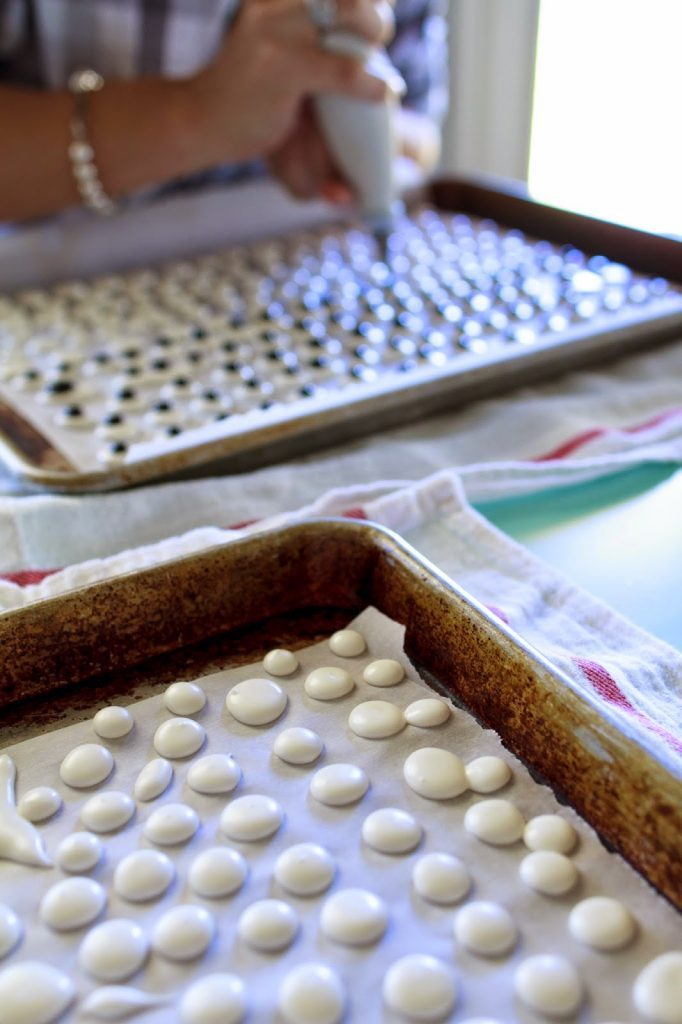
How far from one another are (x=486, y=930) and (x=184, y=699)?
0.12 metres

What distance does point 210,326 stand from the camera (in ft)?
2.00

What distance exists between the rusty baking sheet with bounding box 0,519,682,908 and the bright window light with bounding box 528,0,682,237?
1.02 metres

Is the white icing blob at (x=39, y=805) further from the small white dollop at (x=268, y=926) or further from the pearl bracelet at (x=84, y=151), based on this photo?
the pearl bracelet at (x=84, y=151)

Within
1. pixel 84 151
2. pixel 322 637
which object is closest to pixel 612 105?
pixel 84 151

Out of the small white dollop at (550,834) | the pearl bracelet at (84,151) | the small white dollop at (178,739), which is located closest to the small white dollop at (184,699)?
the small white dollop at (178,739)

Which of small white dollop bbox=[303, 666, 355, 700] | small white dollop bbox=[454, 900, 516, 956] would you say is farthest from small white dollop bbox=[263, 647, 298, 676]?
small white dollop bbox=[454, 900, 516, 956]

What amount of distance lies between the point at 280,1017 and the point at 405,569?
147 millimetres

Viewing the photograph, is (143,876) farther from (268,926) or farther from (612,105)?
(612,105)

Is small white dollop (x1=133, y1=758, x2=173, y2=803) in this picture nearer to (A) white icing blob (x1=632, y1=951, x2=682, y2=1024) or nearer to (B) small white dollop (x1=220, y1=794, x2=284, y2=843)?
(B) small white dollop (x1=220, y1=794, x2=284, y2=843)

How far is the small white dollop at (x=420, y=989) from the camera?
224 millimetres

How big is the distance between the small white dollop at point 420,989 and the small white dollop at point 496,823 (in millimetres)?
43

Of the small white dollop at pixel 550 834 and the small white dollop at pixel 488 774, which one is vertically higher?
the small white dollop at pixel 550 834

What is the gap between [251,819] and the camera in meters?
0.28

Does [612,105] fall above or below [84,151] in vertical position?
below
